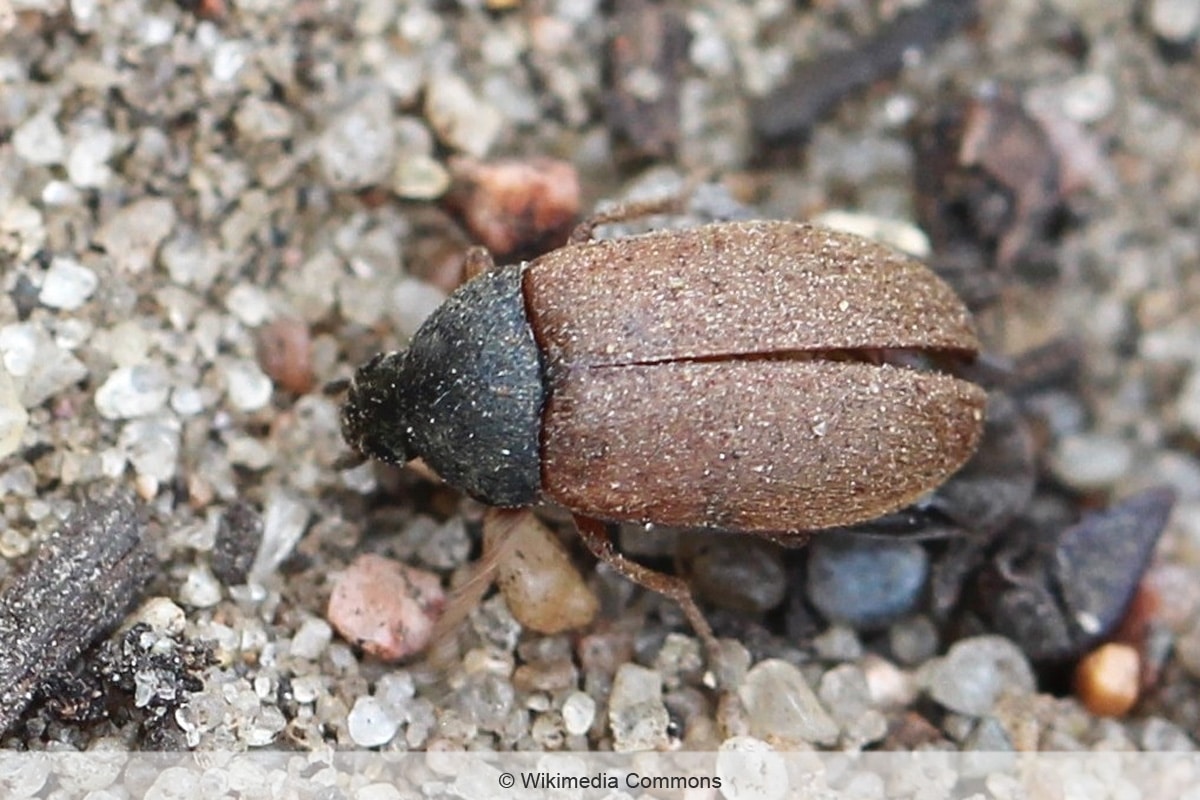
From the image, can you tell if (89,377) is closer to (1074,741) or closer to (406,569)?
(406,569)

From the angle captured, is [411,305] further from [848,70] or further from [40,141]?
[848,70]

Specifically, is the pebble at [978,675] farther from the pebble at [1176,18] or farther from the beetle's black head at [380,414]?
the pebble at [1176,18]

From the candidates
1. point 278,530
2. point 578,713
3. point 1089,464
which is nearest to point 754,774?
point 578,713

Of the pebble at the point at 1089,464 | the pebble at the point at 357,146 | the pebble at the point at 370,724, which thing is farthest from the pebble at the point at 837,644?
the pebble at the point at 357,146

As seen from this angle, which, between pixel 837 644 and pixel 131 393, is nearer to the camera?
pixel 131 393

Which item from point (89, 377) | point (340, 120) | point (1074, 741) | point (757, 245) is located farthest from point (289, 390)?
point (1074, 741)

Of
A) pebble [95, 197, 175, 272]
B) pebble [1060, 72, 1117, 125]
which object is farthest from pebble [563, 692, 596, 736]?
pebble [1060, 72, 1117, 125]
